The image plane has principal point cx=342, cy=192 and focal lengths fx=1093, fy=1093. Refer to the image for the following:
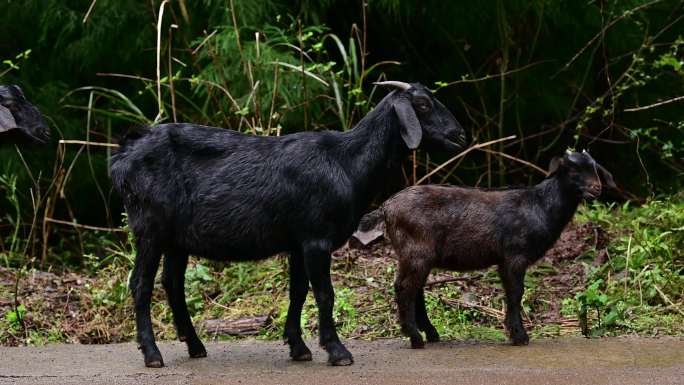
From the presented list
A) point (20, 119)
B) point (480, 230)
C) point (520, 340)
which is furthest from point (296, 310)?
point (20, 119)

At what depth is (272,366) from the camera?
6.61 meters

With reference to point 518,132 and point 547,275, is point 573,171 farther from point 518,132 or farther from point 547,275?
point 518,132

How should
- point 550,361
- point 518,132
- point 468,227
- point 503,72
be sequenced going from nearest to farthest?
point 550,361
point 468,227
point 503,72
point 518,132

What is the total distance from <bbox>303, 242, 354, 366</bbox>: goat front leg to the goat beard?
196 centimetres

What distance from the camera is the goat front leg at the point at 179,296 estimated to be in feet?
22.6

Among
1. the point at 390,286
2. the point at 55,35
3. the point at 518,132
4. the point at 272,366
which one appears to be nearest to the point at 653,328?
the point at 390,286

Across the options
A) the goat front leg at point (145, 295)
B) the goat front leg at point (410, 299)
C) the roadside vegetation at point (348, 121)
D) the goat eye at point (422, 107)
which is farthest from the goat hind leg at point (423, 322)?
the goat front leg at point (145, 295)

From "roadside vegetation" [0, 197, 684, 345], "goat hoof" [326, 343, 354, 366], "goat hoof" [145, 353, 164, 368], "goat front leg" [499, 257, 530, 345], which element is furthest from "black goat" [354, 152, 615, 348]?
Result: "goat hoof" [145, 353, 164, 368]

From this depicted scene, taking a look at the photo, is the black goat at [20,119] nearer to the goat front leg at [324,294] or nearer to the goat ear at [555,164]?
the goat front leg at [324,294]

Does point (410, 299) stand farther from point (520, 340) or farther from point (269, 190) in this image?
point (269, 190)

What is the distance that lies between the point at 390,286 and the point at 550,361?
2.31 m

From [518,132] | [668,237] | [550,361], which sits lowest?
[550,361]

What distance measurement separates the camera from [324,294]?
21.4 feet

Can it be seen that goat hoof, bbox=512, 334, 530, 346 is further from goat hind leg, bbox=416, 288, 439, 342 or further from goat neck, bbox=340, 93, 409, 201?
goat neck, bbox=340, 93, 409, 201
